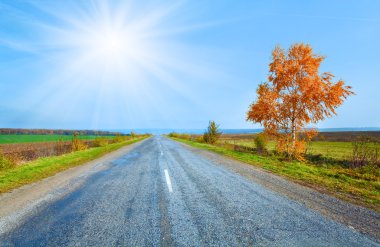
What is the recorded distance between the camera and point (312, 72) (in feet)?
56.5

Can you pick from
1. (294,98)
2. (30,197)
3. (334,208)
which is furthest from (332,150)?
(30,197)

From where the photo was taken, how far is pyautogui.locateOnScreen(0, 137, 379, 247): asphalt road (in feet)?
13.2

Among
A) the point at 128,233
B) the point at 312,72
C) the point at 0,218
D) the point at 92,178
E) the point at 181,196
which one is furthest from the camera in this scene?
the point at 312,72

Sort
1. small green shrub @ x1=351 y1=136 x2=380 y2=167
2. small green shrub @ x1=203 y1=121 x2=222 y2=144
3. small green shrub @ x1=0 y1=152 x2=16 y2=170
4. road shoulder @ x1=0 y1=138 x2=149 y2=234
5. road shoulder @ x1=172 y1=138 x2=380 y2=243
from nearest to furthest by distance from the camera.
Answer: road shoulder @ x1=172 y1=138 x2=380 y2=243 < road shoulder @ x1=0 y1=138 x2=149 y2=234 < small green shrub @ x1=0 y1=152 x2=16 y2=170 < small green shrub @ x1=351 y1=136 x2=380 y2=167 < small green shrub @ x1=203 y1=121 x2=222 y2=144

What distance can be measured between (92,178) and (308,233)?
8.39 m

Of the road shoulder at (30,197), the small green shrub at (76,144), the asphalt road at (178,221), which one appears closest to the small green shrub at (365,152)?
the asphalt road at (178,221)

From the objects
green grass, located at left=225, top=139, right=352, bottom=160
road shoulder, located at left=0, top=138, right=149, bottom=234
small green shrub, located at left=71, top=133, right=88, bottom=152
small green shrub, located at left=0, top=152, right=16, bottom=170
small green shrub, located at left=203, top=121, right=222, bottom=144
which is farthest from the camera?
small green shrub, located at left=203, top=121, right=222, bottom=144

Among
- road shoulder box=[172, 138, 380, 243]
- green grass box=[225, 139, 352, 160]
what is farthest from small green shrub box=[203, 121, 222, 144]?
road shoulder box=[172, 138, 380, 243]

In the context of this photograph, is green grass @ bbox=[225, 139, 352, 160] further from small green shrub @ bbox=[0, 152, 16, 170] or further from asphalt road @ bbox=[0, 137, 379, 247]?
small green shrub @ bbox=[0, 152, 16, 170]

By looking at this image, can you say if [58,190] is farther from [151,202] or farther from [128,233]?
[128,233]

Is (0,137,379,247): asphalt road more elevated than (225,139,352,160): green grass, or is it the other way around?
(0,137,379,247): asphalt road

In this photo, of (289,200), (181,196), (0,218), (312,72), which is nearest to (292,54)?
(312,72)

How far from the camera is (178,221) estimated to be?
4805mm

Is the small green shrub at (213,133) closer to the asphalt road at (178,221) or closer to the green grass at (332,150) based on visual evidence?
the green grass at (332,150)
